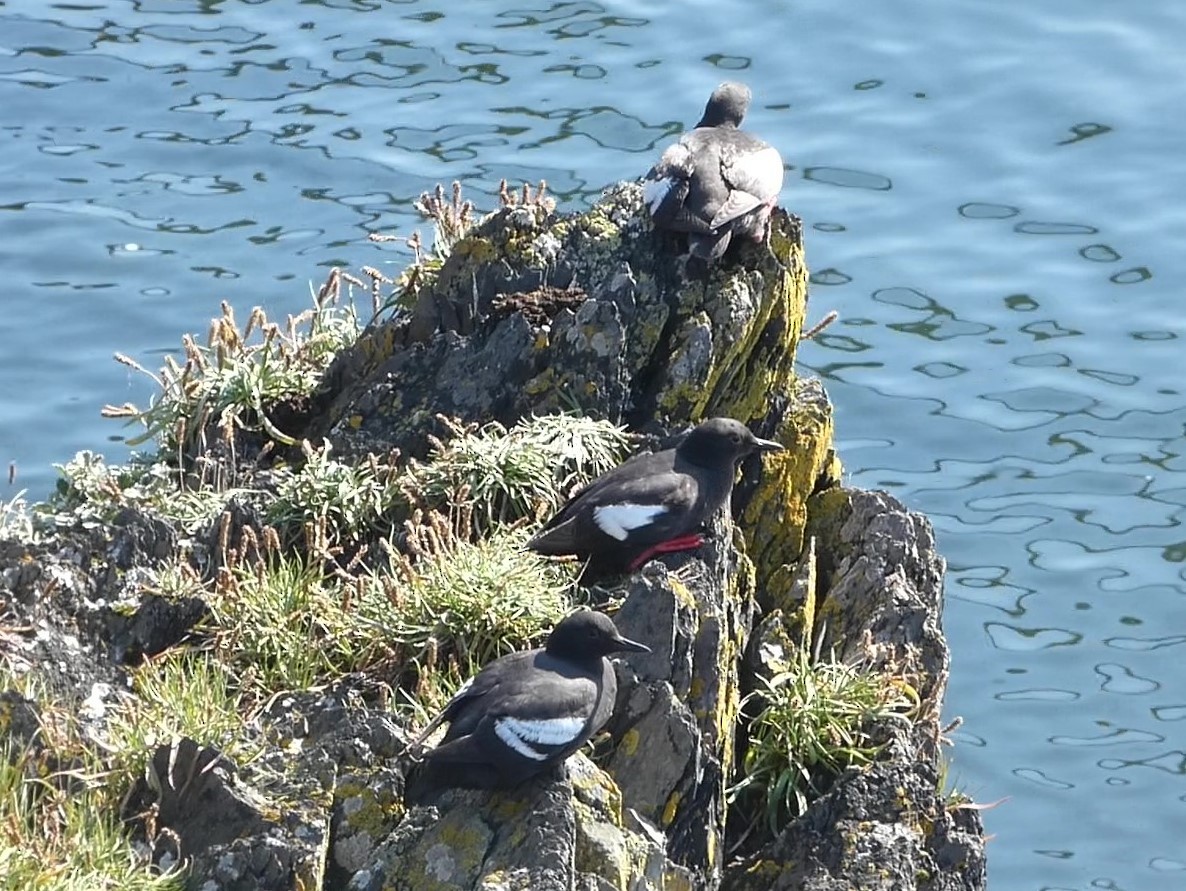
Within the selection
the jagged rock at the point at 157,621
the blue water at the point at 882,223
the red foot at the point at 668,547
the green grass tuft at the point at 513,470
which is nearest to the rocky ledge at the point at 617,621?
the jagged rock at the point at 157,621

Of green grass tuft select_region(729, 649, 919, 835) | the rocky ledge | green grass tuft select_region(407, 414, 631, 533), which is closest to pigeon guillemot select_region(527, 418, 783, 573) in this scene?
the rocky ledge

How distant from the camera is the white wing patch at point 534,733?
7176 mm

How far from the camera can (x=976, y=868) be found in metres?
8.55

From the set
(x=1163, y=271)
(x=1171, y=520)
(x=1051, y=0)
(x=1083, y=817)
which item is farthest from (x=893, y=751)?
(x=1051, y=0)

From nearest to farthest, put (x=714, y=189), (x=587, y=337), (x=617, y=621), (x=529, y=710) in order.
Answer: (x=529, y=710) → (x=617, y=621) → (x=587, y=337) → (x=714, y=189)

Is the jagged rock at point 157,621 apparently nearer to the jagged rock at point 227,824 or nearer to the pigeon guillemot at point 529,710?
the jagged rock at point 227,824

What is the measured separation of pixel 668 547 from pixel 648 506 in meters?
0.23

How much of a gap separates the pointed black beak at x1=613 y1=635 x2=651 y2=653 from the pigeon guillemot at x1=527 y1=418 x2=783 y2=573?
3.32 feet

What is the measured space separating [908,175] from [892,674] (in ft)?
34.2

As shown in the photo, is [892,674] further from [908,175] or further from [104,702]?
[908,175]

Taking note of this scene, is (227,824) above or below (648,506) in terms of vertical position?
below

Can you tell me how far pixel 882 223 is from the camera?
18016 mm

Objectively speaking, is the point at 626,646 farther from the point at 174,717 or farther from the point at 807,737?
the point at 174,717

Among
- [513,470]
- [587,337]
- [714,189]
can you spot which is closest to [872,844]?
[513,470]
